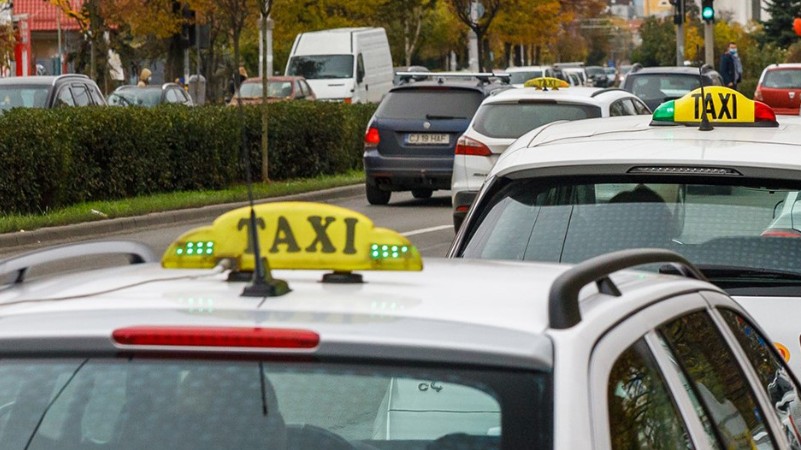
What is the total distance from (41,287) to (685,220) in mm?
2779

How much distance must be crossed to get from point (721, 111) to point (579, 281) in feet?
14.1

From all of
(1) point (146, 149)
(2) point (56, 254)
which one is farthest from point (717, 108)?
(1) point (146, 149)

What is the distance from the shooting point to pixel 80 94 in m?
22.7

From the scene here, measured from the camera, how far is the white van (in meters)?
41.4

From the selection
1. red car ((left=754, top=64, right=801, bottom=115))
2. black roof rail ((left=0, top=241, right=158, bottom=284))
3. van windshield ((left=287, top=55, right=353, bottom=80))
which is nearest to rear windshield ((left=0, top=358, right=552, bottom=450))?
black roof rail ((left=0, top=241, right=158, bottom=284))

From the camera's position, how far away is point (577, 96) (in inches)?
615

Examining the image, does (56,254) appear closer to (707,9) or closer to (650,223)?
(650,223)

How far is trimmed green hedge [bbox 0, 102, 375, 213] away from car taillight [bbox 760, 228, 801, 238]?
966cm

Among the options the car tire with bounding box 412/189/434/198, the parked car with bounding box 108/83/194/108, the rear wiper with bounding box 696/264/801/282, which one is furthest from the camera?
the parked car with bounding box 108/83/194/108

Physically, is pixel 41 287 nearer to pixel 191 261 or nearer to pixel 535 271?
pixel 191 261

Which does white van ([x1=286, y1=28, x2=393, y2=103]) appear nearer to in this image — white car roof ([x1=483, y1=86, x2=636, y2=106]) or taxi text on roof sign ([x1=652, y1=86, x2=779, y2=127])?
white car roof ([x1=483, y1=86, x2=636, y2=106])

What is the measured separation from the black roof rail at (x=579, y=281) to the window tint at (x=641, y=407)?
0.12m

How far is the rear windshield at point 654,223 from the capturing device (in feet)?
17.3

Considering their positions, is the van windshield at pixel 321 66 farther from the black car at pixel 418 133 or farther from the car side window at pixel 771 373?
the car side window at pixel 771 373
